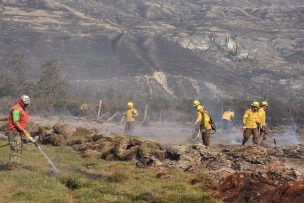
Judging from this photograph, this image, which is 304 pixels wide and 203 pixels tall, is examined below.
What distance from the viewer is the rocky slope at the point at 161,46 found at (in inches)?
2089

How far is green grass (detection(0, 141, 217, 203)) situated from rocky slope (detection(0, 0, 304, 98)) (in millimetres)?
34024

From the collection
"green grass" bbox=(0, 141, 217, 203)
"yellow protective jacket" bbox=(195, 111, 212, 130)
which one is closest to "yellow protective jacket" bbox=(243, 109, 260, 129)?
"yellow protective jacket" bbox=(195, 111, 212, 130)

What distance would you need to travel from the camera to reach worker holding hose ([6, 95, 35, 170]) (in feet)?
37.4

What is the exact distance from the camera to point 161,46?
63062 mm

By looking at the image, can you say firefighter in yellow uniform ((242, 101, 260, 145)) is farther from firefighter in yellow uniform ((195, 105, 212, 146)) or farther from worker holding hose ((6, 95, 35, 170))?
worker holding hose ((6, 95, 35, 170))

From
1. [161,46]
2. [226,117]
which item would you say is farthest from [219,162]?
[161,46]

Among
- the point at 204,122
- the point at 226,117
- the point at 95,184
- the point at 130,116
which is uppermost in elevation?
the point at 204,122

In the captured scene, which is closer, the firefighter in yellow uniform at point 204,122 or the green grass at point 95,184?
the green grass at point 95,184

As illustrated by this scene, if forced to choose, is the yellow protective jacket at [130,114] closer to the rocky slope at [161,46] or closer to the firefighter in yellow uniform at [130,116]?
the firefighter in yellow uniform at [130,116]

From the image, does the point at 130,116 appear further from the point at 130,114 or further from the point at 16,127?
the point at 16,127

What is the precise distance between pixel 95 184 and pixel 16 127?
8.41 ft

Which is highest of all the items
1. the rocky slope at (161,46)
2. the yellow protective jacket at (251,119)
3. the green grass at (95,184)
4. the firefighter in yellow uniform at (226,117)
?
the rocky slope at (161,46)

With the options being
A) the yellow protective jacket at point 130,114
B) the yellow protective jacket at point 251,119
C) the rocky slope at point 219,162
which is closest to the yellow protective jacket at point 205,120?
the yellow protective jacket at point 251,119

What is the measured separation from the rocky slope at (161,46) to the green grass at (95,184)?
34.0m
